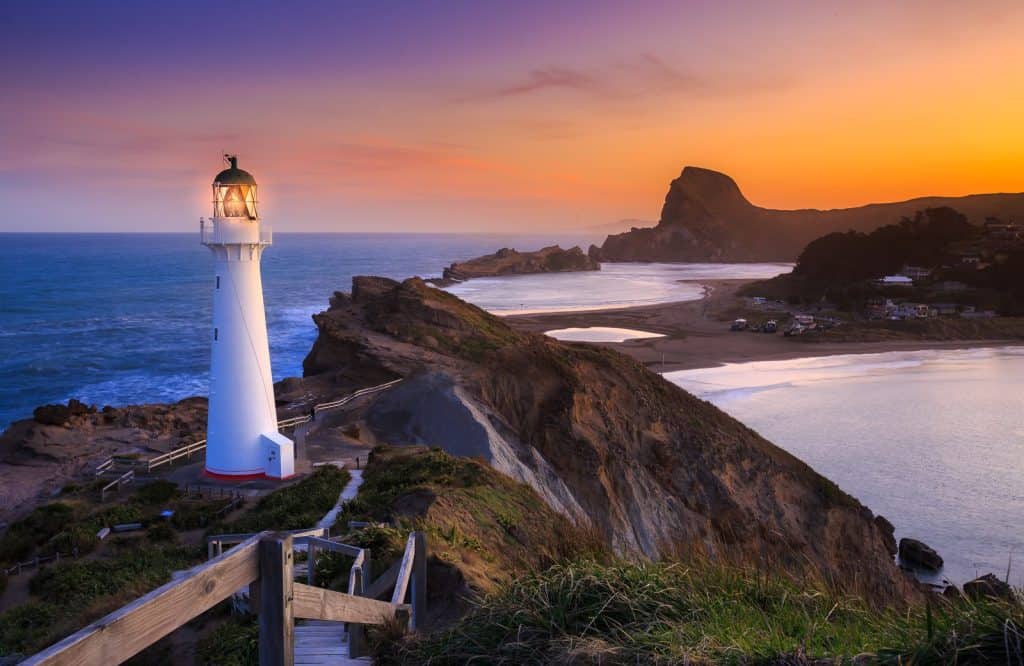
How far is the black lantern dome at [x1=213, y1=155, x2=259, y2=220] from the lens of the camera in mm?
15217

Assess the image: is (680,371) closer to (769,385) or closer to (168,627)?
(769,385)

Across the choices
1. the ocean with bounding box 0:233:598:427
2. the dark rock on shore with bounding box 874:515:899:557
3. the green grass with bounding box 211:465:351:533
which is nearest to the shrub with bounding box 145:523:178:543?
the green grass with bounding box 211:465:351:533

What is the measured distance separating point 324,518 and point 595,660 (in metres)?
9.04

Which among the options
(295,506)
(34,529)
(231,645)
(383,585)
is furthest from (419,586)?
(34,529)

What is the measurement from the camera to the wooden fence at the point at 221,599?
2.66 m

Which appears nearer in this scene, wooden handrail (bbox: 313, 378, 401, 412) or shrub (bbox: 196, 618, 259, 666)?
shrub (bbox: 196, 618, 259, 666)

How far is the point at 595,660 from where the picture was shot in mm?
3887

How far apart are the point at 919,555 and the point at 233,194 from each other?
65.2 feet

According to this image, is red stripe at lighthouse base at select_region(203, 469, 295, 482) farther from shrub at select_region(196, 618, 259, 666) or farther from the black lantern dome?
shrub at select_region(196, 618, 259, 666)

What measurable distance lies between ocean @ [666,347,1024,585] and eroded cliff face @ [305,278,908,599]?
279 cm

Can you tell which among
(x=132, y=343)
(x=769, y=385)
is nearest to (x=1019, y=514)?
(x=769, y=385)

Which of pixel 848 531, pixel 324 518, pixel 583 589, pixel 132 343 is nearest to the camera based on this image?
pixel 583 589

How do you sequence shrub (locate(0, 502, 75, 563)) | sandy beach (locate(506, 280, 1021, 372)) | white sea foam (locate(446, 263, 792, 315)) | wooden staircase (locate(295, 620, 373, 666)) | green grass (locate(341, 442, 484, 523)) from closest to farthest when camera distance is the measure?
wooden staircase (locate(295, 620, 373, 666))
green grass (locate(341, 442, 484, 523))
shrub (locate(0, 502, 75, 563))
sandy beach (locate(506, 280, 1021, 372))
white sea foam (locate(446, 263, 792, 315))

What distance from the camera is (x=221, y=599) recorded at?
10.4 feet
